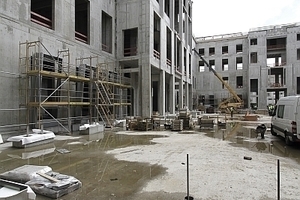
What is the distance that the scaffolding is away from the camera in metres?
12.9

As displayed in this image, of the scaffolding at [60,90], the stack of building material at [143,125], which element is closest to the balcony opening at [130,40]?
the scaffolding at [60,90]

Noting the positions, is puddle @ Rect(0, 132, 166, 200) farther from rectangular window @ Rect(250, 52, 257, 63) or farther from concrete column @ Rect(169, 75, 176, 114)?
rectangular window @ Rect(250, 52, 257, 63)

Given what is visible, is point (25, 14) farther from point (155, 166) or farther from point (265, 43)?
point (265, 43)

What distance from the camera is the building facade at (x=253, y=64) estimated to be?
42562 millimetres

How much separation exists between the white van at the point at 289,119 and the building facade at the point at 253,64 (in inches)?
1368

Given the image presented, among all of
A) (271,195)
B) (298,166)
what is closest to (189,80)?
(298,166)

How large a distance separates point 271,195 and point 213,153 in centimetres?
414

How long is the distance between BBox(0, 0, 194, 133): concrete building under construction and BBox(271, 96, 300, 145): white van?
11.9m

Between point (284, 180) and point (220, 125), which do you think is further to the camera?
point (220, 125)

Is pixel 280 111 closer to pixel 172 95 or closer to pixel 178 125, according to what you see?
pixel 178 125

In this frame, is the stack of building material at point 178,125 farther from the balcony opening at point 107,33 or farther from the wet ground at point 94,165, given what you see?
the balcony opening at point 107,33

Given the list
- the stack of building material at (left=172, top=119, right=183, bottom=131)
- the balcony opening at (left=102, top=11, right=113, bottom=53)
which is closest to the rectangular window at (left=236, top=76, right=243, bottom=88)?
the balcony opening at (left=102, top=11, right=113, bottom=53)

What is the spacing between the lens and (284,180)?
5562 mm

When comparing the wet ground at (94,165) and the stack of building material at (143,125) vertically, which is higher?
the stack of building material at (143,125)
